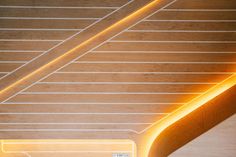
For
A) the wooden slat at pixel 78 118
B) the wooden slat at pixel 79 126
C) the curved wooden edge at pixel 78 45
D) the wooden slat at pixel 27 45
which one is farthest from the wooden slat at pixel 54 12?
the wooden slat at pixel 79 126

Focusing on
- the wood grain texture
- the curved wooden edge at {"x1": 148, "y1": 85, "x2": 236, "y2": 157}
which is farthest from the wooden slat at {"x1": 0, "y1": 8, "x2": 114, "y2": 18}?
the wood grain texture

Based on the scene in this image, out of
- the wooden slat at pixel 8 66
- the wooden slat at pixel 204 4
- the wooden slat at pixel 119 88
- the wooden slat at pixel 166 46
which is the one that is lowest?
the wooden slat at pixel 119 88

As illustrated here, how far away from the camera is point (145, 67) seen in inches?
146

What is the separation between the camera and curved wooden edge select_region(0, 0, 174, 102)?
3.68 meters

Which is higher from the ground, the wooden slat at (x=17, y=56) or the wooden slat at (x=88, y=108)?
the wooden slat at (x=17, y=56)

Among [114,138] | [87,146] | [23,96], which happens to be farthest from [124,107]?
[23,96]

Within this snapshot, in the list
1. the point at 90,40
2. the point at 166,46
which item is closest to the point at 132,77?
the point at 166,46

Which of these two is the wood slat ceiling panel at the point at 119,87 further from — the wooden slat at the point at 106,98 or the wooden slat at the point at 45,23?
the wooden slat at the point at 45,23

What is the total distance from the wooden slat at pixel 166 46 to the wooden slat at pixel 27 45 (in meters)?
0.58

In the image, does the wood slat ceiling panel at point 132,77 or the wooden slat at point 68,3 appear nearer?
the wooden slat at point 68,3

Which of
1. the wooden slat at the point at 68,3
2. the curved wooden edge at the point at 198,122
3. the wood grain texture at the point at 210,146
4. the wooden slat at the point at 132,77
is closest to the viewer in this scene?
the wood grain texture at the point at 210,146

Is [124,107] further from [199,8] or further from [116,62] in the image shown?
[199,8]

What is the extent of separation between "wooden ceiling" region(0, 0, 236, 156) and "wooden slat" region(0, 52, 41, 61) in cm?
1

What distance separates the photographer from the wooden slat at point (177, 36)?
368cm
